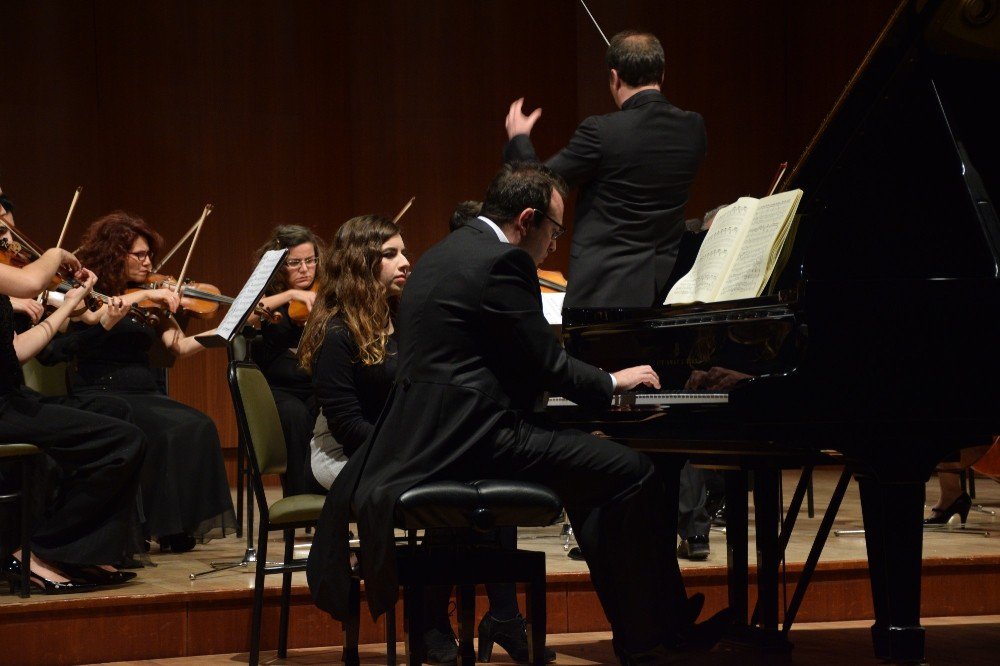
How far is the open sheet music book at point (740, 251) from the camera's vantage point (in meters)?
2.72

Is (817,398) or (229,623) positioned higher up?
(817,398)

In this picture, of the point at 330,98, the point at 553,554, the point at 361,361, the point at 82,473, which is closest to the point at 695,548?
the point at 553,554

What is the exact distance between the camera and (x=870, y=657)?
126 inches

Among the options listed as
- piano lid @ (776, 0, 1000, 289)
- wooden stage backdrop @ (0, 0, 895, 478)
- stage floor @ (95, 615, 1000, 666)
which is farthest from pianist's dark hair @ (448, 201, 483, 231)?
wooden stage backdrop @ (0, 0, 895, 478)

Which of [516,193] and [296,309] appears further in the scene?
[296,309]

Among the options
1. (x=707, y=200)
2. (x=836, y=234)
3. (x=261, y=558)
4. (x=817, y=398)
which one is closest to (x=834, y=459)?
(x=817, y=398)

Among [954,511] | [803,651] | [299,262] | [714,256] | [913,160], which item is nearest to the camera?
[913,160]

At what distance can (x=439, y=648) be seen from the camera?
3186 millimetres

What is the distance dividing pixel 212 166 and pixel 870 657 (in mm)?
4220

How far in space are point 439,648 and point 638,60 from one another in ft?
5.67

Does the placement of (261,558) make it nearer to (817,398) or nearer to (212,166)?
(817,398)

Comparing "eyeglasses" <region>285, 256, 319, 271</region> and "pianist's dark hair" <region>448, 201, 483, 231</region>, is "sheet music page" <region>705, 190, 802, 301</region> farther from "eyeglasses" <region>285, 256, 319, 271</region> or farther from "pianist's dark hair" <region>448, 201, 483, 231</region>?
"eyeglasses" <region>285, 256, 319, 271</region>

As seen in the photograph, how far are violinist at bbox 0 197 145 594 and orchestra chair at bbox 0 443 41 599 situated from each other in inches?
2.4

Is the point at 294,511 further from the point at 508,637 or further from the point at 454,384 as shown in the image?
the point at 454,384
